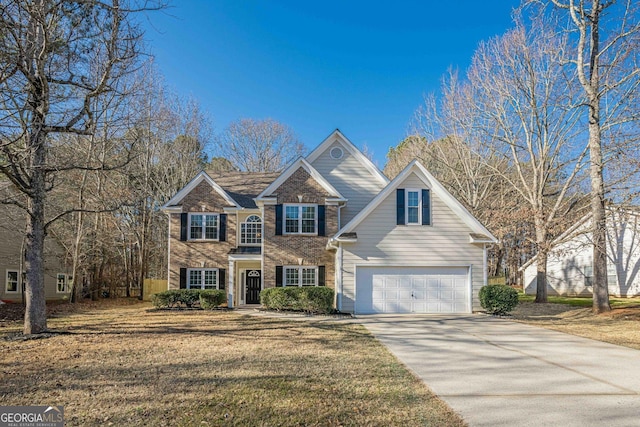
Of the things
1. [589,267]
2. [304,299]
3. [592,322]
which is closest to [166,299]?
[304,299]

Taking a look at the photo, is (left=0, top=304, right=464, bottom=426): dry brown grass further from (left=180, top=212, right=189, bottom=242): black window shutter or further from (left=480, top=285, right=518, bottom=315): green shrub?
(left=180, top=212, right=189, bottom=242): black window shutter

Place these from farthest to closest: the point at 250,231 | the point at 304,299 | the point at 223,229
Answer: the point at 250,231, the point at 223,229, the point at 304,299

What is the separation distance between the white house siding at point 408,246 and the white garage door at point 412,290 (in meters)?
0.28

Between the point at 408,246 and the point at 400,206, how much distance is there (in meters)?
1.63

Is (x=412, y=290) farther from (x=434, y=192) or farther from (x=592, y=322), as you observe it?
(x=592, y=322)

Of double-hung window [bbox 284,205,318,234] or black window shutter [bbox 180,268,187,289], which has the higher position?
double-hung window [bbox 284,205,318,234]

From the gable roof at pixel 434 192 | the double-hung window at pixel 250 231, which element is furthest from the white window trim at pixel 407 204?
the double-hung window at pixel 250 231

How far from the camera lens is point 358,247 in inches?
639

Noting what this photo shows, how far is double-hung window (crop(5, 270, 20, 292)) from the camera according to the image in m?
23.1

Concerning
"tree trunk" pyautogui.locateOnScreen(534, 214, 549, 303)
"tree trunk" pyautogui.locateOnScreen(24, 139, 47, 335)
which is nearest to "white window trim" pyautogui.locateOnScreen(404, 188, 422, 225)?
"tree trunk" pyautogui.locateOnScreen(534, 214, 549, 303)

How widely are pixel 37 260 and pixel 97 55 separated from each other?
18.4 feet

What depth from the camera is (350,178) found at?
802 inches

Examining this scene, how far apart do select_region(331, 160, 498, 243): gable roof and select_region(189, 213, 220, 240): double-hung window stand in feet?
23.3

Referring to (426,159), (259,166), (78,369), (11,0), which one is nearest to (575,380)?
(78,369)
